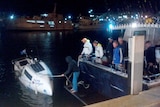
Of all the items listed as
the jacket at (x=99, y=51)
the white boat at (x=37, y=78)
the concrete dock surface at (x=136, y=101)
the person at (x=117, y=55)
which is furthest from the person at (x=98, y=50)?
the concrete dock surface at (x=136, y=101)

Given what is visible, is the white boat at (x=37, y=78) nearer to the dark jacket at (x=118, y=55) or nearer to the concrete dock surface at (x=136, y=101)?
the dark jacket at (x=118, y=55)

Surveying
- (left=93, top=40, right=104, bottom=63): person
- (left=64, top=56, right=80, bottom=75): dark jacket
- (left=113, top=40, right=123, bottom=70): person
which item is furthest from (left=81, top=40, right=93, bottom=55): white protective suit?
(left=113, top=40, right=123, bottom=70): person

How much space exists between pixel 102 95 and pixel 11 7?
4089 inches

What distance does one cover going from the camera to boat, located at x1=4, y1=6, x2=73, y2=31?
105 m

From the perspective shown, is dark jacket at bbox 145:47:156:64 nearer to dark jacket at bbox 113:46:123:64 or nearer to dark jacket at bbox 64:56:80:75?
dark jacket at bbox 113:46:123:64

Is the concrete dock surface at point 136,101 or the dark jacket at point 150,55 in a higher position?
the dark jacket at point 150,55

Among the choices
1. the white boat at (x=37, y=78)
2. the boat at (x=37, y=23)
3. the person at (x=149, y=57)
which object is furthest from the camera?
the boat at (x=37, y=23)

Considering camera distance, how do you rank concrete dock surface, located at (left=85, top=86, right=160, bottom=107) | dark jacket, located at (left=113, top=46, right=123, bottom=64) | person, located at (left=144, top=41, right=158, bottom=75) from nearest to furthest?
1. concrete dock surface, located at (left=85, top=86, right=160, bottom=107)
2. person, located at (left=144, top=41, right=158, bottom=75)
3. dark jacket, located at (left=113, top=46, right=123, bottom=64)

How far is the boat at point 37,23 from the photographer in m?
105

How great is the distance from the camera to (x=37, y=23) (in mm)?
104938

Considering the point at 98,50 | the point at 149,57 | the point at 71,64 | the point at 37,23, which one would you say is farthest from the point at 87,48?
the point at 37,23

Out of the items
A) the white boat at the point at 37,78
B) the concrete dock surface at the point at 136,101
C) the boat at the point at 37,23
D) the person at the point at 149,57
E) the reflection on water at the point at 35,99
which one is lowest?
the reflection on water at the point at 35,99

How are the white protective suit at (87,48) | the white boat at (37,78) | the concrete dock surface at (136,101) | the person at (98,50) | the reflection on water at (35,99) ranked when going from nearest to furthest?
the concrete dock surface at (136,101) → the person at (98,50) → the white protective suit at (87,48) → the reflection on water at (35,99) → the white boat at (37,78)

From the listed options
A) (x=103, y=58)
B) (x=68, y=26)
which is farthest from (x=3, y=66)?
(x=68, y=26)
